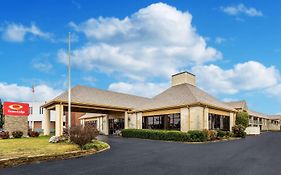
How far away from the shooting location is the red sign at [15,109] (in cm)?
3053

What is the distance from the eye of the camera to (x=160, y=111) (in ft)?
105

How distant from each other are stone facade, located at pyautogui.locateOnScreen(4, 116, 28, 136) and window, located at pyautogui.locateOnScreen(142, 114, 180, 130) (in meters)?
15.0

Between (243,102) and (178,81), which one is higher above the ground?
(178,81)

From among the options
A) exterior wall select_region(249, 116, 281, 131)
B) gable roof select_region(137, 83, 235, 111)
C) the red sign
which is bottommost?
exterior wall select_region(249, 116, 281, 131)

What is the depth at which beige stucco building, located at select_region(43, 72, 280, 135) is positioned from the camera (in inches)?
1119

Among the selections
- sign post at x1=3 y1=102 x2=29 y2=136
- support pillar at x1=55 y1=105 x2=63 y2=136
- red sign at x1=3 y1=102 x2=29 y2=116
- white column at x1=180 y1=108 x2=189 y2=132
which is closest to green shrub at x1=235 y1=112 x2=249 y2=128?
white column at x1=180 y1=108 x2=189 y2=132

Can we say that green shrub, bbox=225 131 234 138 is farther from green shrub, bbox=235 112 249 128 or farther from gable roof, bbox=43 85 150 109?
gable roof, bbox=43 85 150 109

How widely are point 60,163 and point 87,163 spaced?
1.31 metres

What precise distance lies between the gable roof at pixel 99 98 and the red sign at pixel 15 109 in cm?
438

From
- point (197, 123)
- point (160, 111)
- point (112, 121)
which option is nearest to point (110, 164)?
point (197, 123)

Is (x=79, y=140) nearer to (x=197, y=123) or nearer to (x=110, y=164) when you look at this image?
(x=110, y=164)

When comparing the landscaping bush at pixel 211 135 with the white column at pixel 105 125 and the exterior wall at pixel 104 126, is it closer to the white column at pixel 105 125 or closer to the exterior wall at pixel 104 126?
the exterior wall at pixel 104 126

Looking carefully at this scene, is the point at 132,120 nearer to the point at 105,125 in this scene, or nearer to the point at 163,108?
the point at 163,108

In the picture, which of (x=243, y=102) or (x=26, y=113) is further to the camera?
(x=243, y=102)
